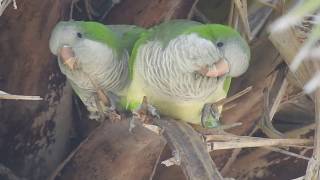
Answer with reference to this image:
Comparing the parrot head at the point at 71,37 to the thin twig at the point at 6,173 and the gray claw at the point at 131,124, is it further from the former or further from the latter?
the thin twig at the point at 6,173

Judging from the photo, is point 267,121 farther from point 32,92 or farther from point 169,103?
point 32,92

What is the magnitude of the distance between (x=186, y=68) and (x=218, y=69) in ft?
0.26

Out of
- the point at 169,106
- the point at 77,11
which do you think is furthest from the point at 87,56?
the point at 77,11

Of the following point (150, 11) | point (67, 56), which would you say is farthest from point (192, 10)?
point (67, 56)

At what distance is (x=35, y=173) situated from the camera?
1527mm

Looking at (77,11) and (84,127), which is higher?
(77,11)

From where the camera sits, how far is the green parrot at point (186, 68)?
1126 millimetres

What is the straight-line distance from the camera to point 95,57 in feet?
4.13

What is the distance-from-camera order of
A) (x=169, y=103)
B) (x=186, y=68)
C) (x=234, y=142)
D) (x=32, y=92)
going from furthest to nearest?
(x=32, y=92) → (x=169, y=103) → (x=186, y=68) → (x=234, y=142)

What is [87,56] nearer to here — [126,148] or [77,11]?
[126,148]

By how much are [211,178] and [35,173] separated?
2.33ft

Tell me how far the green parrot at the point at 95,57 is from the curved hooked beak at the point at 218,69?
0.75ft

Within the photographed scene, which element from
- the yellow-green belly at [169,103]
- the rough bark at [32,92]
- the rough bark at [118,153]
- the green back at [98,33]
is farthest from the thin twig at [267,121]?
the rough bark at [32,92]

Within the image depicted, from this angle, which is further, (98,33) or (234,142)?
(98,33)
